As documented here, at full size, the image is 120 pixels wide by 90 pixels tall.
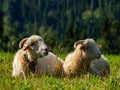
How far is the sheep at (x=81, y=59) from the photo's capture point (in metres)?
13.3

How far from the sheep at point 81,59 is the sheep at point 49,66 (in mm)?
219

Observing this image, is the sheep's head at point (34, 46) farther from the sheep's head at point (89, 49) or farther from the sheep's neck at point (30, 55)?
the sheep's head at point (89, 49)

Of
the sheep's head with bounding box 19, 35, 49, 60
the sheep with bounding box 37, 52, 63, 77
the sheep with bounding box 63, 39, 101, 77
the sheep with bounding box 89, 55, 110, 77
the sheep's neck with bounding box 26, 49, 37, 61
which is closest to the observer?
the sheep's head with bounding box 19, 35, 49, 60

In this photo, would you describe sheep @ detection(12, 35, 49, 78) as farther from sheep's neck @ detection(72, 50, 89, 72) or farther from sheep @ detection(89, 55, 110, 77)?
sheep @ detection(89, 55, 110, 77)

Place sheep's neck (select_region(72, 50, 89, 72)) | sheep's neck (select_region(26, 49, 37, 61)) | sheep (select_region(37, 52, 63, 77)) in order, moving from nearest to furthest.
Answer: sheep's neck (select_region(26, 49, 37, 61)) → sheep (select_region(37, 52, 63, 77)) → sheep's neck (select_region(72, 50, 89, 72))

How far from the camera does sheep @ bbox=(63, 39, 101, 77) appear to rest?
1332 cm

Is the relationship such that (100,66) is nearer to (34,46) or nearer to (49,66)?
(49,66)

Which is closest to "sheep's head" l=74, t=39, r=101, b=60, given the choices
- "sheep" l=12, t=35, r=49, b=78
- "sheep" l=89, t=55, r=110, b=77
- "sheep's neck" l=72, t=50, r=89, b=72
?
"sheep's neck" l=72, t=50, r=89, b=72

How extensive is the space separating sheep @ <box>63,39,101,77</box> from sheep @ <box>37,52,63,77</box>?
219 millimetres

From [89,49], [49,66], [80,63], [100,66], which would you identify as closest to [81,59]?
[80,63]

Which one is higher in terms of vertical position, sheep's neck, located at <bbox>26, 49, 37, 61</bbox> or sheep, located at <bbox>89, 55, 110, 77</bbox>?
sheep, located at <bbox>89, 55, 110, 77</bbox>

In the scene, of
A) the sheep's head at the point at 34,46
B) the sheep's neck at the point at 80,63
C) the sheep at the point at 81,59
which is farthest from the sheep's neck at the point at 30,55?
the sheep's neck at the point at 80,63

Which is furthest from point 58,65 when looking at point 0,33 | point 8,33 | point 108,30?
point 108,30

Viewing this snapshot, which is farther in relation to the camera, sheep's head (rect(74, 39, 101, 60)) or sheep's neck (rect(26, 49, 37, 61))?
Result: sheep's head (rect(74, 39, 101, 60))
